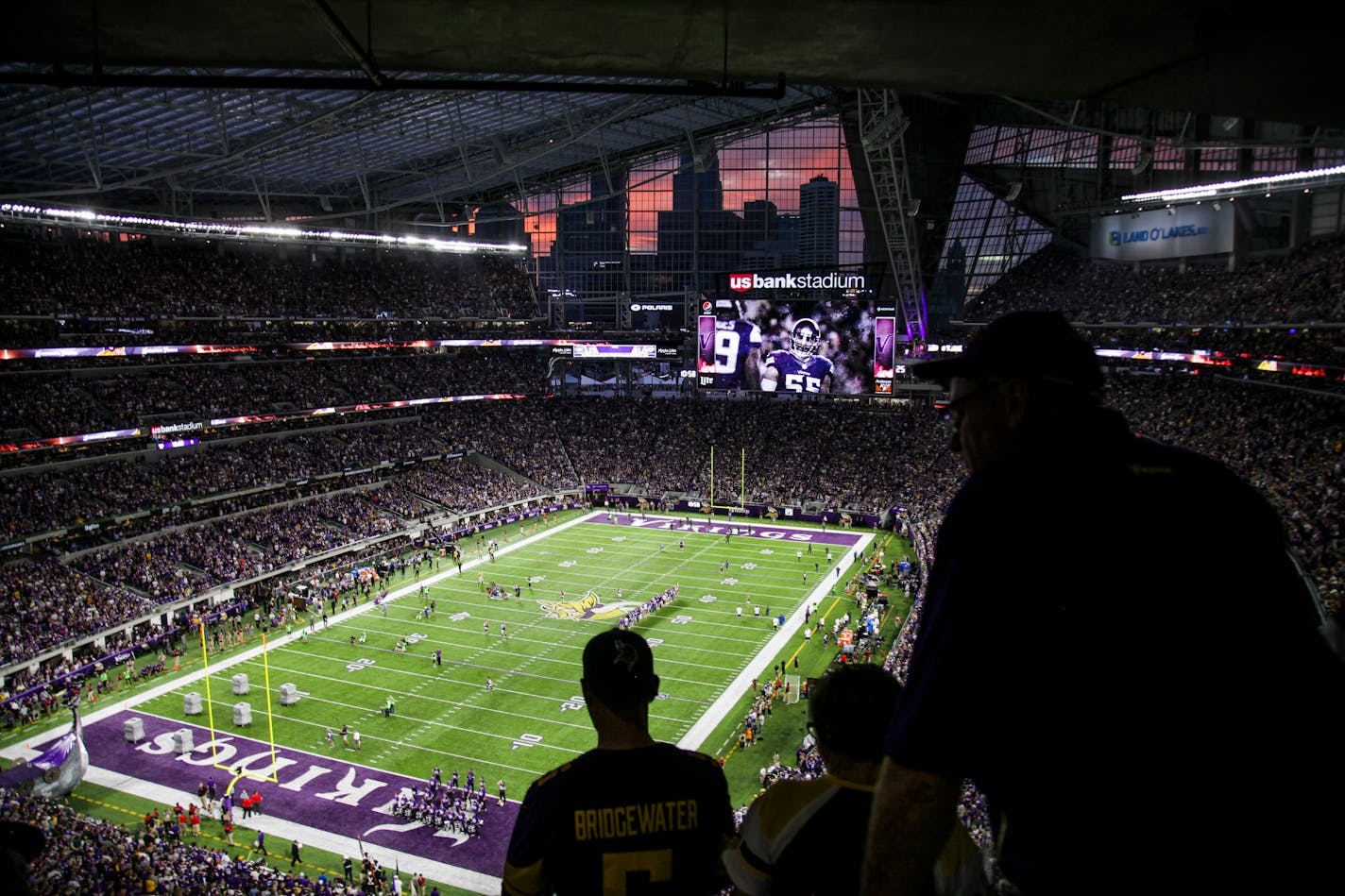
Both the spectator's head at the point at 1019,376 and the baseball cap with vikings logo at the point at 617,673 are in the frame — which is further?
the baseball cap with vikings logo at the point at 617,673

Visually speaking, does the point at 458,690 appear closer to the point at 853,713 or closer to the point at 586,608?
the point at 586,608

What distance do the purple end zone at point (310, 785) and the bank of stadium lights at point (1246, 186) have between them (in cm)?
3822

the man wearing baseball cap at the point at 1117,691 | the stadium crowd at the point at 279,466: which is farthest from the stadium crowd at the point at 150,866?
the man wearing baseball cap at the point at 1117,691

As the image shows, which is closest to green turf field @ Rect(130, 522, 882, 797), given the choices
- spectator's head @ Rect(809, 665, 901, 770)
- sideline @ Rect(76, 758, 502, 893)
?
sideline @ Rect(76, 758, 502, 893)

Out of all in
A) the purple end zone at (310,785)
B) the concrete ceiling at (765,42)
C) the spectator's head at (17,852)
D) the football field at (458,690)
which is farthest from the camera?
the football field at (458,690)

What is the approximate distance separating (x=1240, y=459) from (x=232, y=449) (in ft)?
152

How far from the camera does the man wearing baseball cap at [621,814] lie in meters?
2.65

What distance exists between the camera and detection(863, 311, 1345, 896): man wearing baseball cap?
1.44 meters

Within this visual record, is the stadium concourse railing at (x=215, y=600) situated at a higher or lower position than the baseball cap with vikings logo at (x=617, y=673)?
lower

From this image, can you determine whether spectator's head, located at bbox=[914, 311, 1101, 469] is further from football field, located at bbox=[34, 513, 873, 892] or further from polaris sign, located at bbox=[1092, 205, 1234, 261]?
polaris sign, located at bbox=[1092, 205, 1234, 261]

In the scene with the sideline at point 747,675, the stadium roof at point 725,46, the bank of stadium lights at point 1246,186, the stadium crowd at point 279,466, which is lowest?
the sideline at point 747,675

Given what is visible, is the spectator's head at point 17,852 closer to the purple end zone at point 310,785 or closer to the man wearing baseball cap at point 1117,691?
the man wearing baseball cap at point 1117,691

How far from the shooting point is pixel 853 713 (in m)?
2.51

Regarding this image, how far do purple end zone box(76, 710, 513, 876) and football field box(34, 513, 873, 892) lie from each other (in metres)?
0.05
